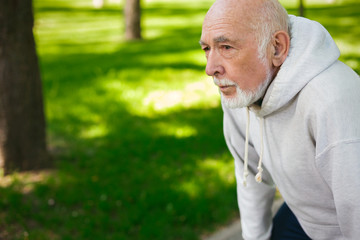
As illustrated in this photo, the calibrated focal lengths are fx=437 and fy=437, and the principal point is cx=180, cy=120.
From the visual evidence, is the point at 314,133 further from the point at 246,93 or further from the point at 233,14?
the point at 233,14

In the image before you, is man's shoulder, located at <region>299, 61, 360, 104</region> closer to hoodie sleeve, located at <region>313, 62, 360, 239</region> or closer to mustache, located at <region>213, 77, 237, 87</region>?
hoodie sleeve, located at <region>313, 62, 360, 239</region>

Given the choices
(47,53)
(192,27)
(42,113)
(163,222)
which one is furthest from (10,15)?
(192,27)

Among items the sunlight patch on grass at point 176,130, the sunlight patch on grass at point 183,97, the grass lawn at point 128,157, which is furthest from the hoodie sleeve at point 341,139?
the sunlight patch on grass at point 183,97

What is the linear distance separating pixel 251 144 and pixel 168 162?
2119mm

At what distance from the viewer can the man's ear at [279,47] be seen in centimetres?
189

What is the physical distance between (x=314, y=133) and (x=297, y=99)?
0.56 ft

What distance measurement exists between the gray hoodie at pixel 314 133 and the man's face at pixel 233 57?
86 mm

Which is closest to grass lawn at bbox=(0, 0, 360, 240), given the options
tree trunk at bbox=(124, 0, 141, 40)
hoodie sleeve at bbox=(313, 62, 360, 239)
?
hoodie sleeve at bbox=(313, 62, 360, 239)

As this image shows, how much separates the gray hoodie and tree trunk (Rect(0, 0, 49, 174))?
8.49 ft

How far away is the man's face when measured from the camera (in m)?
1.86

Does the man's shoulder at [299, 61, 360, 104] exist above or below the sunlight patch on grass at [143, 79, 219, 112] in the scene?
above

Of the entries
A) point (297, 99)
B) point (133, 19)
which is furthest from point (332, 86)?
point (133, 19)

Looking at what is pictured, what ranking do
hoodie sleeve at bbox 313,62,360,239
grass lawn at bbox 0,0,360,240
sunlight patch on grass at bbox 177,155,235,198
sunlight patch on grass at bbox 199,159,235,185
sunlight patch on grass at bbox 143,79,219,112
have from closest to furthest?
hoodie sleeve at bbox 313,62,360,239
grass lawn at bbox 0,0,360,240
sunlight patch on grass at bbox 177,155,235,198
sunlight patch on grass at bbox 199,159,235,185
sunlight patch on grass at bbox 143,79,219,112

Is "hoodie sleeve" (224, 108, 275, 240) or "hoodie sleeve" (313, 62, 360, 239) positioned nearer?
"hoodie sleeve" (313, 62, 360, 239)
